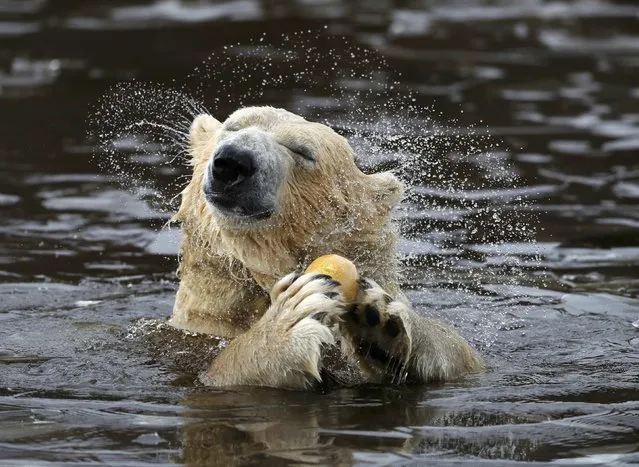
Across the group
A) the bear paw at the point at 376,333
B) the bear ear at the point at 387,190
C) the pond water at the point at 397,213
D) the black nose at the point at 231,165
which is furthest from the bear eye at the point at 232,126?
the bear paw at the point at 376,333

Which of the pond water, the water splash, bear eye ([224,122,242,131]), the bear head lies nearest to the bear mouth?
the bear head

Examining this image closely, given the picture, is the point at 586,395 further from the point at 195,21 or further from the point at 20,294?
the point at 195,21

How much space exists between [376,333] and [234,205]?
773mm

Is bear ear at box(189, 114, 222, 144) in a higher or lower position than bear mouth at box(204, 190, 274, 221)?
higher

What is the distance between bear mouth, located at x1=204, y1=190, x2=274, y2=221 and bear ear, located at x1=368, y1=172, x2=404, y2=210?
76 cm

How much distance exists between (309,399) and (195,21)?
35.4 feet

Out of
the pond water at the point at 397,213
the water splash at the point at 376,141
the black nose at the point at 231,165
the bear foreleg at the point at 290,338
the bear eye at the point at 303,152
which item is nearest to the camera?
the pond water at the point at 397,213

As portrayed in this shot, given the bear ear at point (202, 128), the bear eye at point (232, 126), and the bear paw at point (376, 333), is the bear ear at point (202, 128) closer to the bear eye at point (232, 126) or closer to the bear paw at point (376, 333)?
the bear eye at point (232, 126)

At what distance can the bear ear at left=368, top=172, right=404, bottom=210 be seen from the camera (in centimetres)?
583

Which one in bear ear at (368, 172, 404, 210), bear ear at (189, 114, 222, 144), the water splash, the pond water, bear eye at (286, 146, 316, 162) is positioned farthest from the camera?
the water splash

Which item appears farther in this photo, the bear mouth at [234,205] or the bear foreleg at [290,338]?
the bear mouth at [234,205]

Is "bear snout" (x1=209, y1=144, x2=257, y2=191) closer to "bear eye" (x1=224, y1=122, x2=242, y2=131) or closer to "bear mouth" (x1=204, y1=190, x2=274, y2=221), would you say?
"bear mouth" (x1=204, y1=190, x2=274, y2=221)

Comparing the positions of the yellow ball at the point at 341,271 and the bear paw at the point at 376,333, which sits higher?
the yellow ball at the point at 341,271

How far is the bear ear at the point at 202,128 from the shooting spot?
6055 millimetres
